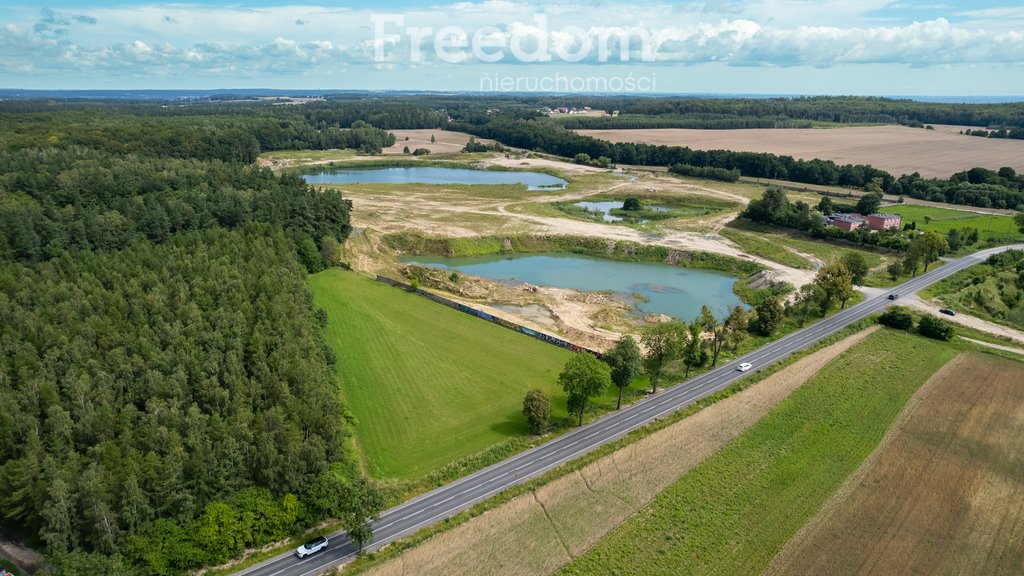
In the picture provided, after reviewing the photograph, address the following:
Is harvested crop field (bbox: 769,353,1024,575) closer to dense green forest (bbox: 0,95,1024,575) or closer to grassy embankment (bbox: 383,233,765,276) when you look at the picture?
dense green forest (bbox: 0,95,1024,575)

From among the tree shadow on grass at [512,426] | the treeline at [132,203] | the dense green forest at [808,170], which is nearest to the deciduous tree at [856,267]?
the tree shadow on grass at [512,426]

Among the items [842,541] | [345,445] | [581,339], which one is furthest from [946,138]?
[345,445]

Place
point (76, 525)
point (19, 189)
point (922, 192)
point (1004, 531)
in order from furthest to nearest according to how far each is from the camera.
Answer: point (922, 192) → point (19, 189) → point (1004, 531) → point (76, 525)

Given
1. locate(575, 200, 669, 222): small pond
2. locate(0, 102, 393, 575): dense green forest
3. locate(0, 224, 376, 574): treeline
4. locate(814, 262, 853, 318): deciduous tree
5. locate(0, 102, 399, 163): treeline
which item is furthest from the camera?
locate(0, 102, 399, 163): treeline

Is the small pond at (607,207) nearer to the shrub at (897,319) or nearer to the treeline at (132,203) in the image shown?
the treeline at (132,203)

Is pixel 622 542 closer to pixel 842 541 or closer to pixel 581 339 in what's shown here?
pixel 842 541

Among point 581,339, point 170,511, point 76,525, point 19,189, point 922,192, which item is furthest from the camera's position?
point 922,192

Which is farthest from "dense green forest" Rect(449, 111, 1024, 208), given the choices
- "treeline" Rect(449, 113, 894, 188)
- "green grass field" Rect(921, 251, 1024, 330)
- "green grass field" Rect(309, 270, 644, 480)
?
"green grass field" Rect(309, 270, 644, 480)
